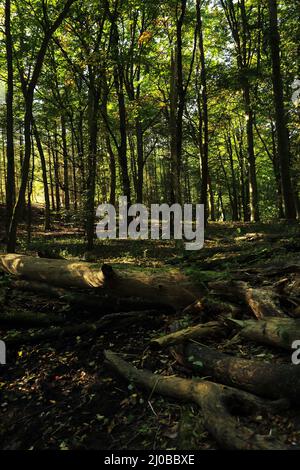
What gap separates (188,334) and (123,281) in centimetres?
203

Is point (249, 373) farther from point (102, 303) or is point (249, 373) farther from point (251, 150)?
point (251, 150)

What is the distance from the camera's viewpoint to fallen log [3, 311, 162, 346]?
6332 millimetres

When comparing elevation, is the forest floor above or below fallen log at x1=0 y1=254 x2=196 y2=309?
below

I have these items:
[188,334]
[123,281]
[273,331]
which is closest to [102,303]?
[123,281]

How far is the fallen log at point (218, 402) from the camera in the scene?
318 centimetres

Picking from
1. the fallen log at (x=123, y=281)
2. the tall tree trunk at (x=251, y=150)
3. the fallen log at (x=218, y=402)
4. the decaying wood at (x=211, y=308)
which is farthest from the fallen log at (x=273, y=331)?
the tall tree trunk at (x=251, y=150)

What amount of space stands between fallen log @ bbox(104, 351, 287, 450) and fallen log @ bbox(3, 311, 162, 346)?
56.9 inches

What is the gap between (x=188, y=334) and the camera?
16.7ft

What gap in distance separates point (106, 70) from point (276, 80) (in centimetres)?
605

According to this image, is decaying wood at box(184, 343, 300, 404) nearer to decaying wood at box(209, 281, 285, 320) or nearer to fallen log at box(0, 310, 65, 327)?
decaying wood at box(209, 281, 285, 320)

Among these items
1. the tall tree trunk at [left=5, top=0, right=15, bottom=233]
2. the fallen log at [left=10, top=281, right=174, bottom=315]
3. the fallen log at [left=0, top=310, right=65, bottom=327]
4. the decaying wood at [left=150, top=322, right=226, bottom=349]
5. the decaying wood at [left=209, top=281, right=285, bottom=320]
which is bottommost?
the fallen log at [left=0, top=310, right=65, bottom=327]

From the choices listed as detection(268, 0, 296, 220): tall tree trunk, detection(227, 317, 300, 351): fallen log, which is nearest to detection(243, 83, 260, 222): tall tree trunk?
detection(268, 0, 296, 220): tall tree trunk

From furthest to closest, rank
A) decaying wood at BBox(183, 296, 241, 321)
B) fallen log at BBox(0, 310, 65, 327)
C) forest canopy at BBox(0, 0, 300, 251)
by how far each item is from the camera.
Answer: forest canopy at BBox(0, 0, 300, 251) < fallen log at BBox(0, 310, 65, 327) < decaying wood at BBox(183, 296, 241, 321)

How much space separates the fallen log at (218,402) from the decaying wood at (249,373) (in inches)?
5.3
